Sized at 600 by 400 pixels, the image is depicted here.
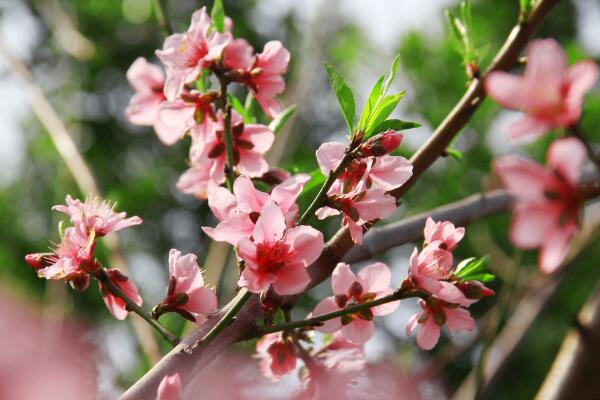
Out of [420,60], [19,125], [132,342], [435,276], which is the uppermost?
[435,276]

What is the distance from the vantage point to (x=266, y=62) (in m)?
0.84

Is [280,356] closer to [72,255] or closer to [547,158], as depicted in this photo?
[72,255]

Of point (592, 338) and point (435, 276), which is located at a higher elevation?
point (435, 276)

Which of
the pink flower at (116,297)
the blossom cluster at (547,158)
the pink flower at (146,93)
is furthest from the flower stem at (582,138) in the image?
the pink flower at (146,93)

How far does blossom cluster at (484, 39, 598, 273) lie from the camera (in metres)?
0.39

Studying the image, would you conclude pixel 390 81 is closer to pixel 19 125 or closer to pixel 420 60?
pixel 420 60

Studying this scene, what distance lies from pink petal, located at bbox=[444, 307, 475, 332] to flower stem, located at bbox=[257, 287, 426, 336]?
1.9 inches

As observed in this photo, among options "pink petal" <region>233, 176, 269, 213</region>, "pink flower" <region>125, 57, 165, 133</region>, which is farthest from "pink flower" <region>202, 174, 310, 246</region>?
"pink flower" <region>125, 57, 165, 133</region>

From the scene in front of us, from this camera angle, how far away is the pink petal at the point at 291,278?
568mm

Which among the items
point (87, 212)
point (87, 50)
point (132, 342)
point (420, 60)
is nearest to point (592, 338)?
point (87, 212)

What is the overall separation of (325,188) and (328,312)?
0.47 feet

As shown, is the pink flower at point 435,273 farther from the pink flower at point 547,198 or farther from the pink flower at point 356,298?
the pink flower at point 547,198

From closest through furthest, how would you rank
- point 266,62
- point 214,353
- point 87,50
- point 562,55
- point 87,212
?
1. point 562,55
2. point 214,353
3. point 87,212
4. point 266,62
5. point 87,50

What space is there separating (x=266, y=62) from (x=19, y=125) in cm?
605
